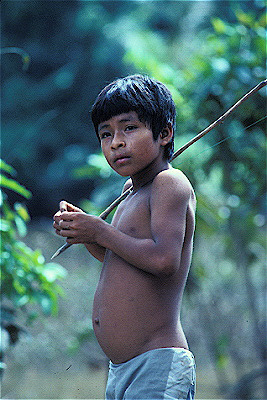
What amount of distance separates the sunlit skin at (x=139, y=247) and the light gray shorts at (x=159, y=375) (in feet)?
0.07

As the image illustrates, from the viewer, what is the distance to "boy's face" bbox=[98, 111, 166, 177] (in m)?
1.46

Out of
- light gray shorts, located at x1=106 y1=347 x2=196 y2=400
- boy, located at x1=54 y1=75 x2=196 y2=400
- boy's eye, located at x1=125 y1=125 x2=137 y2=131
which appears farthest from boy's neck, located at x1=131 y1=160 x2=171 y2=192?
light gray shorts, located at x1=106 y1=347 x2=196 y2=400

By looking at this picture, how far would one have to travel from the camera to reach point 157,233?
1.37 meters

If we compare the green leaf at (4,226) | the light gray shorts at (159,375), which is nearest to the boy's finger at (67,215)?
the light gray shorts at (159,375)

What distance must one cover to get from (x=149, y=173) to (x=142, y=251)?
257 millimetres

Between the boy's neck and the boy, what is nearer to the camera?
the boy

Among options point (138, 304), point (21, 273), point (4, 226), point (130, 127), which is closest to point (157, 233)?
point (138, 304)

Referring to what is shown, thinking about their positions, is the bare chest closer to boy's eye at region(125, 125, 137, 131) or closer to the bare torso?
the bare torso

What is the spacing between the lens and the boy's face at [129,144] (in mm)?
1456

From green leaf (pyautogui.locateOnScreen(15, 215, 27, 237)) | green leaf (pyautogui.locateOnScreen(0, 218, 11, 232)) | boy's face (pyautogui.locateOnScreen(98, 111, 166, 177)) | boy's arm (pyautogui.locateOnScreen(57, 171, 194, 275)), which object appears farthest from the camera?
green leaf (pyautogui.locateOnScreen(15, 215, 27, 237))

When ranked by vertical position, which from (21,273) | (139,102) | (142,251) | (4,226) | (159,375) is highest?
(139,102)

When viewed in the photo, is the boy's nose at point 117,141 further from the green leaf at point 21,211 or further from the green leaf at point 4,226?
the green leaf at point 21,211

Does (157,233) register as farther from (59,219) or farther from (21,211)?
Result: (21,211)

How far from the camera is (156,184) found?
1.44m
